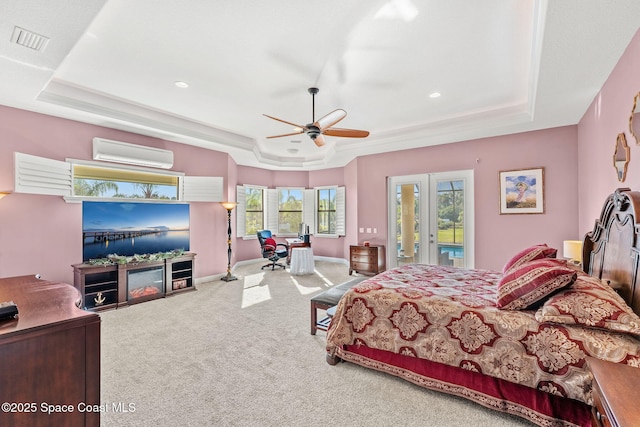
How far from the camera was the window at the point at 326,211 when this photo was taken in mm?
8141

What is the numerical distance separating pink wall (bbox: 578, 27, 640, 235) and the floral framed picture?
19.4 inches

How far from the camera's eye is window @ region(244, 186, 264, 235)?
7.86 metres

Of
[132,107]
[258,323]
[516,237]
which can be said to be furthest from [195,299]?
[516,237]

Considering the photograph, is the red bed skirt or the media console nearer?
the red bed skirt

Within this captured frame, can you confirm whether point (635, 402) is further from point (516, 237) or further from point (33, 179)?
point (33, 179)

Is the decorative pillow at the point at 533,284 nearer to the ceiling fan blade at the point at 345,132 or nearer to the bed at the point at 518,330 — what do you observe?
the bed at the point at 518,330

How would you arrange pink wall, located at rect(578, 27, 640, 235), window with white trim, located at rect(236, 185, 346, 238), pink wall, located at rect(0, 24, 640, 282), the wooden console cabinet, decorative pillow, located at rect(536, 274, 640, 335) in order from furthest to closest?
window with white trim, located at rect(236, 185, 346, 238) < pink wall, located at rect(0, 24, 640, 282) < pink wall, located at rect(578, 27, 640, 235) < decorative pillow, located at rect(536, 274, 640, 335) < the wooden console cabinet

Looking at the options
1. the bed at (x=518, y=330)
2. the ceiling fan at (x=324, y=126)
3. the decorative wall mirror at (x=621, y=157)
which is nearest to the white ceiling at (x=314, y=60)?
the ceiling fan at (x=324, y=126)

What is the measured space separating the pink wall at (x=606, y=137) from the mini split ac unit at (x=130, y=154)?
19.6ft

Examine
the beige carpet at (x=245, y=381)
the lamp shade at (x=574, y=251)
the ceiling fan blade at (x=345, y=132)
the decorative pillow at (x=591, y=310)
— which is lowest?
the beige carpet at (x=245, y=381)

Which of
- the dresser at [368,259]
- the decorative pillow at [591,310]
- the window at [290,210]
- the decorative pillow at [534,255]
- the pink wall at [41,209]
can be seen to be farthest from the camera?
the window at [290,210]

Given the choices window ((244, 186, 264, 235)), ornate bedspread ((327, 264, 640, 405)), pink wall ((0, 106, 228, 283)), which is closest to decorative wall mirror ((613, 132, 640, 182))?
ornate bedspread ((327, 264, 640, 405))

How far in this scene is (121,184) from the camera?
4656 millimetres

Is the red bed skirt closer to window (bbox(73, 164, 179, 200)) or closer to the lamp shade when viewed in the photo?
the lamp shade
